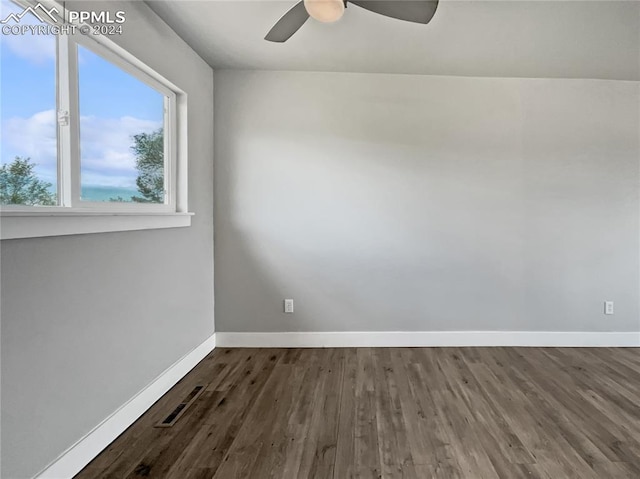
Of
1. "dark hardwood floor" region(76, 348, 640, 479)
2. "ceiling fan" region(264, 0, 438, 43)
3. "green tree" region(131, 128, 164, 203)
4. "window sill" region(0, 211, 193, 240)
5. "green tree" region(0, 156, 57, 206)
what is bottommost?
"dark hardwood floor" region(76, 348, 640, 479)

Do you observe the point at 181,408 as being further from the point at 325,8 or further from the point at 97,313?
the point at 325,8

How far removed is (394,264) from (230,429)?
1.88 meters

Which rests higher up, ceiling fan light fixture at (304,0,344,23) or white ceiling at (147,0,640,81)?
white ceiling at (147,0,640,81)

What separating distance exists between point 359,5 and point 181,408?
2465 millimetres

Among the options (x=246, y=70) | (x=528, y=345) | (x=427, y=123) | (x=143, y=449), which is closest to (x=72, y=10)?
(x=246, y=70)

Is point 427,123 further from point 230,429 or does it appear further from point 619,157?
point 230,429

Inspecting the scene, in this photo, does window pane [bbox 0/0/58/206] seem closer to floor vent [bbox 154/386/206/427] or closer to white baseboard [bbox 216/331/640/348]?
floor vent [bbox 154/386/206/427]

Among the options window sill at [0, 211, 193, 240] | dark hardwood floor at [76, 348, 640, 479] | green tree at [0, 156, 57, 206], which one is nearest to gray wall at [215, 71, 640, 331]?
dark hardwood floor at [76, 348, 640, 479]

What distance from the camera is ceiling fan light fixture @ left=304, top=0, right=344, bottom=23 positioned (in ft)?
4.63

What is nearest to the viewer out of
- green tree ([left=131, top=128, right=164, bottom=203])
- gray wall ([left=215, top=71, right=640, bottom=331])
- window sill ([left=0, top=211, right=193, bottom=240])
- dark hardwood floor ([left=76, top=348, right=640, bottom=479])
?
window sill ([left=0, top=211, right=193, bottom=240])

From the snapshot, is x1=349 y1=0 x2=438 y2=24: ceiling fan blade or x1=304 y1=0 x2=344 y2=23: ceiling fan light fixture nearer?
x1=304 y1=0 x2=344 y2=23: ceiling fan light fixture

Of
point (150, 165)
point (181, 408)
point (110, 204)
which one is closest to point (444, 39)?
point (150, 165)

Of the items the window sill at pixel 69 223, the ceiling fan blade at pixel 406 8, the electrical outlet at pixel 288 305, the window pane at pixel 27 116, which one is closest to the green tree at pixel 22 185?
the window pane at pixel 27 116

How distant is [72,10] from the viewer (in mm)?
1550
